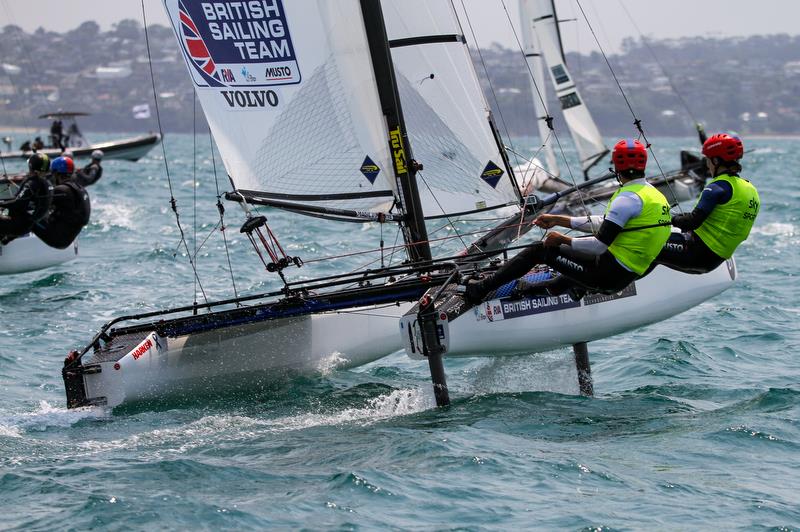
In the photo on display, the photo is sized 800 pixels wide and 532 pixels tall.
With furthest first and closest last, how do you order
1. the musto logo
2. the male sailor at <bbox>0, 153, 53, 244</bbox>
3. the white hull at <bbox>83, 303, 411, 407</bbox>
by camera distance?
the male sailor at <bbox>0, 153, 53, 244</bbox> → the musto logo → the white hull at <bbox>83, 303, 411, 407</bbox>

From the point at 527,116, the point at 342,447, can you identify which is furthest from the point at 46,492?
the point at 527,116

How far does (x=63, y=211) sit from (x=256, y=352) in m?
4.88

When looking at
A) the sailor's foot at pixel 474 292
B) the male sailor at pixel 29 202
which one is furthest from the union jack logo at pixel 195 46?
the male sailor at pixel 29 202

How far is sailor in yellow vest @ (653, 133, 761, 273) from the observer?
7.21m

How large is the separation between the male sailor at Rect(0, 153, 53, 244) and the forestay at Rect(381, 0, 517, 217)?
4.53 m

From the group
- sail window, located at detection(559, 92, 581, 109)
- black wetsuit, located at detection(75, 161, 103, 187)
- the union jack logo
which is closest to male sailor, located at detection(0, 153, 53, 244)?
black wetsuit, located at detection(75, 161, 103, 187)

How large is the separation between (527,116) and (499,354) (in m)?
115

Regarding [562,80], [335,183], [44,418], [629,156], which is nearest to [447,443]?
[629,156]

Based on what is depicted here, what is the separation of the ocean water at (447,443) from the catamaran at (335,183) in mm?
287

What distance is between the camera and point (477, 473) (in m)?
5.63

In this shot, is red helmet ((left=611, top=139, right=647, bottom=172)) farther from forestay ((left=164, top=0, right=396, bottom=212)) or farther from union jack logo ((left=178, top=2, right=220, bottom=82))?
union jack logo ((left=178, top=2, right=220, bottom=82))

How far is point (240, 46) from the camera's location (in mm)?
8211

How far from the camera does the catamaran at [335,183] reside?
7547mm

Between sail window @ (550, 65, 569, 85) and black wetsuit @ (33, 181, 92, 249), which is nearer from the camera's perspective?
black wetsuit @ (33, 181, 92, 249)
